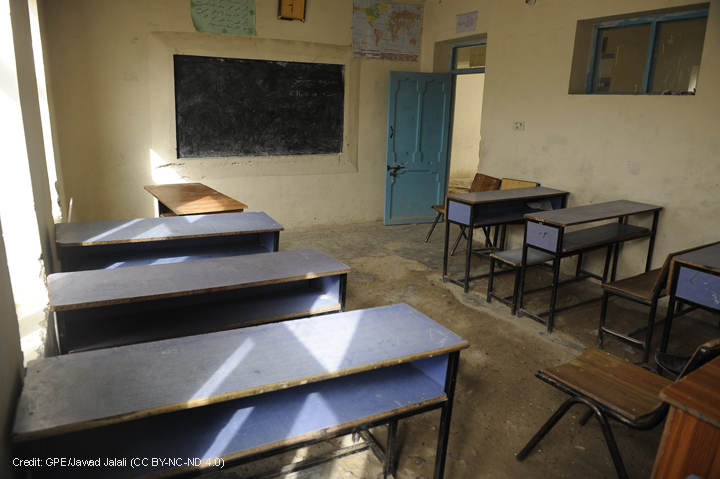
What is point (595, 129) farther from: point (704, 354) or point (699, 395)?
point (699, 395)

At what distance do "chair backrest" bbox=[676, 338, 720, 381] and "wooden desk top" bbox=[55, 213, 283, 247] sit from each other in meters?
2.16

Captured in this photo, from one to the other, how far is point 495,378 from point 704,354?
1.29 meters

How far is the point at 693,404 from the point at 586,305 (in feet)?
8.84

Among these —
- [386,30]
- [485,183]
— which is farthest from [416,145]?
[386,30]

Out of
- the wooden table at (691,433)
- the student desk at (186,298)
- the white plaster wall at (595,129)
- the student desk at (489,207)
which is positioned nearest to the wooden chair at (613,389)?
the wooden table at (691,433)

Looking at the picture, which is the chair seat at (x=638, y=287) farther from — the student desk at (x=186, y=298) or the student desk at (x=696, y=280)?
the student desk at (x=186, y=298)

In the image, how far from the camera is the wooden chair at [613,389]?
1.67 meters

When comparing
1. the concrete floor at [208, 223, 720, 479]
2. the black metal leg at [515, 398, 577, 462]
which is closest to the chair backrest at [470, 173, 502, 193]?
the concrete floor at [208, 223, 720, 479]

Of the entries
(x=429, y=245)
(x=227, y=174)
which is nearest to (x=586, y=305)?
(x=429, y=245)

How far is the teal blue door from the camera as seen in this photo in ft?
19.8

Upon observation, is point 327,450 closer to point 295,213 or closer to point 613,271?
point 613,271

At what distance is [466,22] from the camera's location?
5469 mm

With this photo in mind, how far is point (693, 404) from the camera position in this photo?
48.7 inches

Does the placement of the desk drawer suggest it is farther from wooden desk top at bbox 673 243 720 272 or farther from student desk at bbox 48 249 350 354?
student desk at bbox 48 249 350 354
